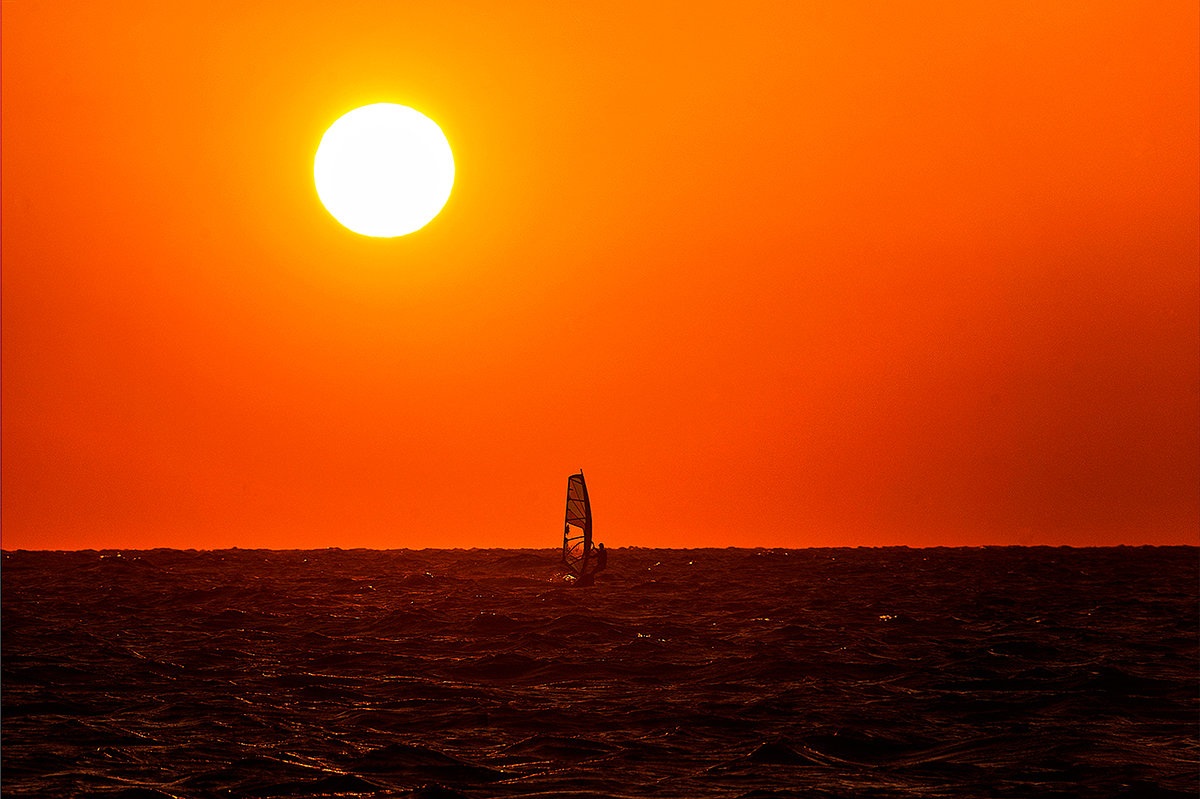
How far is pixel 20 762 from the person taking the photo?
12.9m

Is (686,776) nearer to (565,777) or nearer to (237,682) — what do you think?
→ (565,777)

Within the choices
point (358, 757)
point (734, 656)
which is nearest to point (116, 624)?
point (734, 656)

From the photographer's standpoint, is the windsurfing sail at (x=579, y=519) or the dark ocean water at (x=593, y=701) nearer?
the dark ocean water at (x=593, y=701)

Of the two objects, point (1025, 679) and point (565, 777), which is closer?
point (565, 777)

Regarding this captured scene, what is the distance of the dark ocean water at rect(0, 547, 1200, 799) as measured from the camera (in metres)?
12.5

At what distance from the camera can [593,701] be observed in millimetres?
17391

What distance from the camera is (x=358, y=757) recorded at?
13422mm

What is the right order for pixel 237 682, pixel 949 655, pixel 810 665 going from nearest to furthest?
pixel 237 682, pixel 810 665, pixel 949 655

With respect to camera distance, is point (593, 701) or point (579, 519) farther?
point (579, 519)

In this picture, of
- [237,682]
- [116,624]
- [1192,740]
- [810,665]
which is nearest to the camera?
[1192,740]

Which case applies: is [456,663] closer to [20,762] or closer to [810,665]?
[810,665]

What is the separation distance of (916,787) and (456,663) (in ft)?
37.3

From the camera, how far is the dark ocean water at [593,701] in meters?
12.5

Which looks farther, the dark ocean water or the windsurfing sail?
the windsurfing sail
